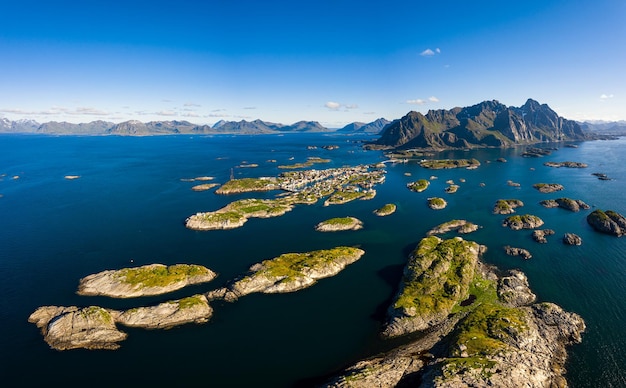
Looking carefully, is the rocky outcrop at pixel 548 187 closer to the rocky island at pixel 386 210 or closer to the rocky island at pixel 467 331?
the rocky island at pixel 386 210

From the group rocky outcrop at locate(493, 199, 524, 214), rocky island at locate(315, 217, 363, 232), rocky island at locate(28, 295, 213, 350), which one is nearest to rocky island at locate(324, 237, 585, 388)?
rocky island at locate(28, 295, 213, 350)

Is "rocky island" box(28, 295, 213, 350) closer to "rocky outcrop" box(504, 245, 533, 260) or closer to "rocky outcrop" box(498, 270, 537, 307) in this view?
"rocky outcrop" box(498, 270, 537, 307)

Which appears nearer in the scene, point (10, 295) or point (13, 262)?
point (10, 295)

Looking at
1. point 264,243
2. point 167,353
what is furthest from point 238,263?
point 167,353

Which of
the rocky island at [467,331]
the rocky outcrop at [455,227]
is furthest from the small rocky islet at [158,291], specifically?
the rocky outcrop at [455,227]

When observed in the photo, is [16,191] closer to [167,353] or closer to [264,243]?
[264,243]

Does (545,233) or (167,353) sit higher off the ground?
(545,233)

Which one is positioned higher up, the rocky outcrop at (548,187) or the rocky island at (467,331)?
the rocky outcrop at (548,187)
